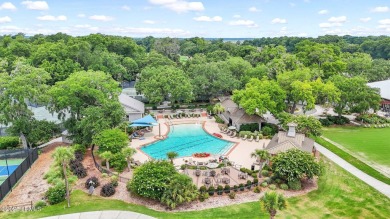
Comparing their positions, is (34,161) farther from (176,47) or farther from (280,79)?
(176,47)

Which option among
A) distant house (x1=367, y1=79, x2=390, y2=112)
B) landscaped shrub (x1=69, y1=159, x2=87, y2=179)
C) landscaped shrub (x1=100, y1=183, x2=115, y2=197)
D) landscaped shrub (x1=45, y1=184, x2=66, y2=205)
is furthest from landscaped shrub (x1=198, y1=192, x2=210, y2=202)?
distant house (x1=367, y1=79, x2=390, y2=112)

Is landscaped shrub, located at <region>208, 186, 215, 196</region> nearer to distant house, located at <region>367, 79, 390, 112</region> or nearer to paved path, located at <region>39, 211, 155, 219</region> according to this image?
paved path, located at <region>39, 211, 155, 219</region>

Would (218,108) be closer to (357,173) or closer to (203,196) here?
(357,173)

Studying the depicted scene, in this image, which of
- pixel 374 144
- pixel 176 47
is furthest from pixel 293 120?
pixel 176 47

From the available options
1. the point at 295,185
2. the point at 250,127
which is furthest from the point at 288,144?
the point at 250,127

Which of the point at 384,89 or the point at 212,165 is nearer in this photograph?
the point at 212,165

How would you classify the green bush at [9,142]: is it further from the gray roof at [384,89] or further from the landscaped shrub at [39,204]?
the gray roof at [384,89]
